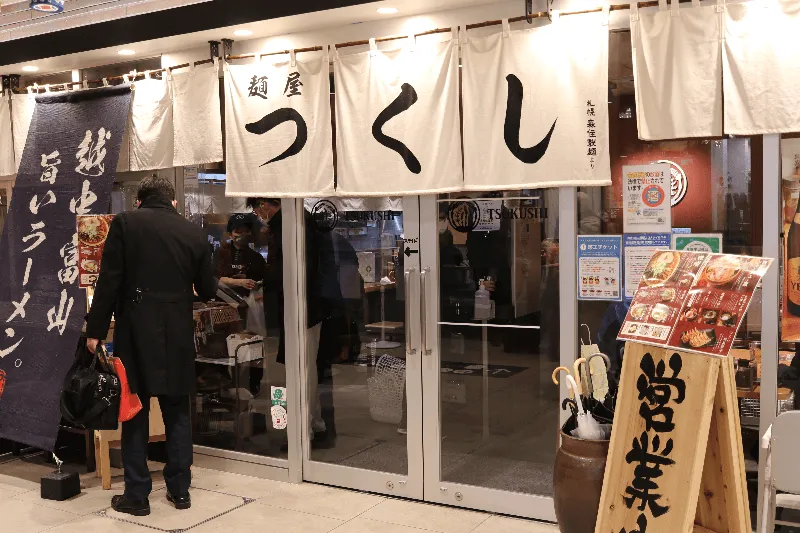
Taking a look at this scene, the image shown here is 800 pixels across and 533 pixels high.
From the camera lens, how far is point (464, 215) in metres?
5.27

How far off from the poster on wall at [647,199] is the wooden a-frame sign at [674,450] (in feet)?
3.19

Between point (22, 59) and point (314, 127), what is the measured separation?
2.62 metres

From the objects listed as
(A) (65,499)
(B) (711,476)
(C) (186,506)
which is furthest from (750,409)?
(A) (65,499)

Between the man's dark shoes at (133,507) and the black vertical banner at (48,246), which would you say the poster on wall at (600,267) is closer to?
the man's dark shoes at (133,507)

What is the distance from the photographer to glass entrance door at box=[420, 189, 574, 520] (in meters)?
5.07

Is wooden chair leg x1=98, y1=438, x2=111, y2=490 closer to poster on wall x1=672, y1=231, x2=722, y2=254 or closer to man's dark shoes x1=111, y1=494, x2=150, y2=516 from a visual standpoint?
man's dark shoes x1=111, y1=494, x2=150, y2=516

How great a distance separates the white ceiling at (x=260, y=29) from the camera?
16.6ft

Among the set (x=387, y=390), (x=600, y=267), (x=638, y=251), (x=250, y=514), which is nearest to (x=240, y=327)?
(x=387, y=390)

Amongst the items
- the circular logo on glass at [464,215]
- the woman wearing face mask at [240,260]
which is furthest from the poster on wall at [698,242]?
the woman wearing face mask at [240,260]

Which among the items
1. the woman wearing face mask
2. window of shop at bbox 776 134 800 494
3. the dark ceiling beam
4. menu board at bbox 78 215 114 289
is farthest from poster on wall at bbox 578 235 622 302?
menu board at bbox 78 215 114 289

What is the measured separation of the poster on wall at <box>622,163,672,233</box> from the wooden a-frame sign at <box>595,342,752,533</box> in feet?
3.19

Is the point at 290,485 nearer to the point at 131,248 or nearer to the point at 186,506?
the point at 186,506

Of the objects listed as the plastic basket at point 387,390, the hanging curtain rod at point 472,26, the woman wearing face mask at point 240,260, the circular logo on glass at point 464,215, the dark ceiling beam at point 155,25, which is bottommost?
→ the plastic basket at point 387,390

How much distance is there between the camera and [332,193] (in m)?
5.50
